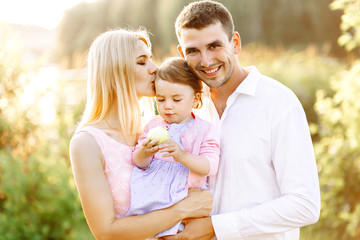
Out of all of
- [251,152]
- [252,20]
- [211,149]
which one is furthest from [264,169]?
[252,20]

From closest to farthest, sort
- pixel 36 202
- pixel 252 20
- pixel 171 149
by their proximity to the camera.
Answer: pixel 171 149 < pixel 36 202 < pixel 252 20

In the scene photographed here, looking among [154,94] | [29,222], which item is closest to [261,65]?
[29,222]

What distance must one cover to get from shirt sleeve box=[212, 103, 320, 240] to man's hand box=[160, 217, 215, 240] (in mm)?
58

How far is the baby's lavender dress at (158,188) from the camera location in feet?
8.71

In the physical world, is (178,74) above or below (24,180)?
above

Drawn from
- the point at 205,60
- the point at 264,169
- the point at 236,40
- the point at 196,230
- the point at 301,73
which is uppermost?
the point at 301,73

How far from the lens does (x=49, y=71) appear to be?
23.3 ft

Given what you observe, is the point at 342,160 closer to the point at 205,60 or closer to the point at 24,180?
the point at 205,60

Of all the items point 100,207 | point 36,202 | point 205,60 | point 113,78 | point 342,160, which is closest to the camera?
point 100,207

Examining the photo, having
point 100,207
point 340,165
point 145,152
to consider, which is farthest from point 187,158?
point 340,165

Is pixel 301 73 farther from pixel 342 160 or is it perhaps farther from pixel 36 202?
pixel 36 202

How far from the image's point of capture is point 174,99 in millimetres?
2801

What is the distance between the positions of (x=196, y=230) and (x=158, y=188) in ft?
1.16

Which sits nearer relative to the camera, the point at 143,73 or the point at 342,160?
the point at 143,73
